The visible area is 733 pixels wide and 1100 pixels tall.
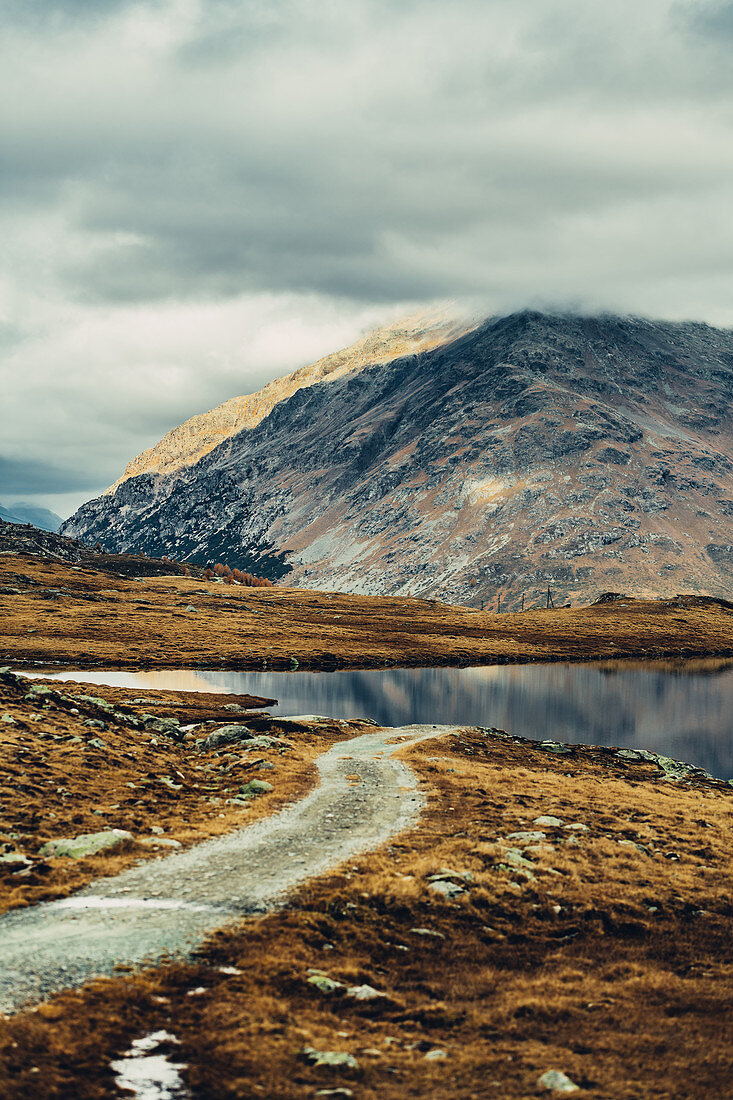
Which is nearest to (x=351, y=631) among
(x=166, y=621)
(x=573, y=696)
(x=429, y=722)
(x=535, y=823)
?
(x=166, y=621)

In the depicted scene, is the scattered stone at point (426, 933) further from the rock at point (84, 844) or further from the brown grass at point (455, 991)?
the rock at point (84, 844)

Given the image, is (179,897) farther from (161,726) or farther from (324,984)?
(161,726)

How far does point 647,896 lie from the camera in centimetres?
2498

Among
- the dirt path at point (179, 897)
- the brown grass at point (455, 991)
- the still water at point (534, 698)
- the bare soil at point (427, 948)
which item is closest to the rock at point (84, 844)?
the bare soil at point (427, 948)

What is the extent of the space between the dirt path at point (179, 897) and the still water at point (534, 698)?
43325 mm

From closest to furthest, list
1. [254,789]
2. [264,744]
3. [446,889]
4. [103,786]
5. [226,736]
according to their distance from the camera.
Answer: [446,889] → [103,786] → [254,789] → [264,744] → [226,736]

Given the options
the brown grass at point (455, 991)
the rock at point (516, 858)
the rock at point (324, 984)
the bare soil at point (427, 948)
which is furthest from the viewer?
the rock at point (516, 858)

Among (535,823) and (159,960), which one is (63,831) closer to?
(159,960)

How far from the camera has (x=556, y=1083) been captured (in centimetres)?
1355

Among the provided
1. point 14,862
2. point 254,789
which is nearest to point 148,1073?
point 14,862

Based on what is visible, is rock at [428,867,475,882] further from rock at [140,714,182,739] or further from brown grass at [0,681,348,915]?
rock at [140,714,182,739]

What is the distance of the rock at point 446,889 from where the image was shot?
23.3m

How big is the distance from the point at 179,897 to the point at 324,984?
6.04m

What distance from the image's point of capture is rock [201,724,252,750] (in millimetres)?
49612
